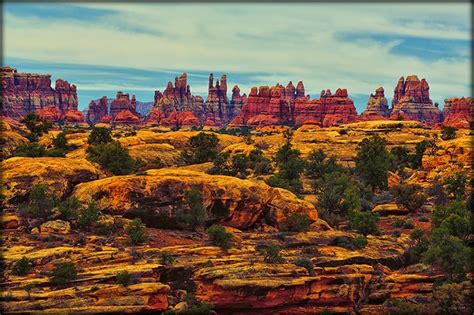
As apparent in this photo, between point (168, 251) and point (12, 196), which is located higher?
point (12, 196)

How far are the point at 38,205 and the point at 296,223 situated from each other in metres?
21.9

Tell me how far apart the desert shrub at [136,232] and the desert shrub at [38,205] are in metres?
6.79

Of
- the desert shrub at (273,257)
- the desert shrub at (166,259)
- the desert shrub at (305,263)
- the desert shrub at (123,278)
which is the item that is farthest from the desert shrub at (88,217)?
the desert shrub at (305,263)

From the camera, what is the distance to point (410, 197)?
5809 cm

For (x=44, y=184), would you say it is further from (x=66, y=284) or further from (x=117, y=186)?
(x=66, y=284)

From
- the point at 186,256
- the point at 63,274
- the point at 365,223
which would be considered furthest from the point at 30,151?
the point at 365,223

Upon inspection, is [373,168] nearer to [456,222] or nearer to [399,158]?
[399,158]

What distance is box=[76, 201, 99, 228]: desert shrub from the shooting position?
3744cm

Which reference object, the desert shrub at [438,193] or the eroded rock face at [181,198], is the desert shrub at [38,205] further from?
the desert shrub at [438,193]

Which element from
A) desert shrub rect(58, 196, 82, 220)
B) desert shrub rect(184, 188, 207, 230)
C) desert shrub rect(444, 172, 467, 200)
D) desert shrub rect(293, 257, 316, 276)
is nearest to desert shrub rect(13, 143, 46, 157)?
desert shrub rect(58, 196, 82, 220)

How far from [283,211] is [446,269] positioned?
15141 millimetres

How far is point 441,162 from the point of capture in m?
76.8

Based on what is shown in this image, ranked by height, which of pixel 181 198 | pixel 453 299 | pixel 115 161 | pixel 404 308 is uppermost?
pixel 115 161

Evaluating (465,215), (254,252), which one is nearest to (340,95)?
(465,215)
